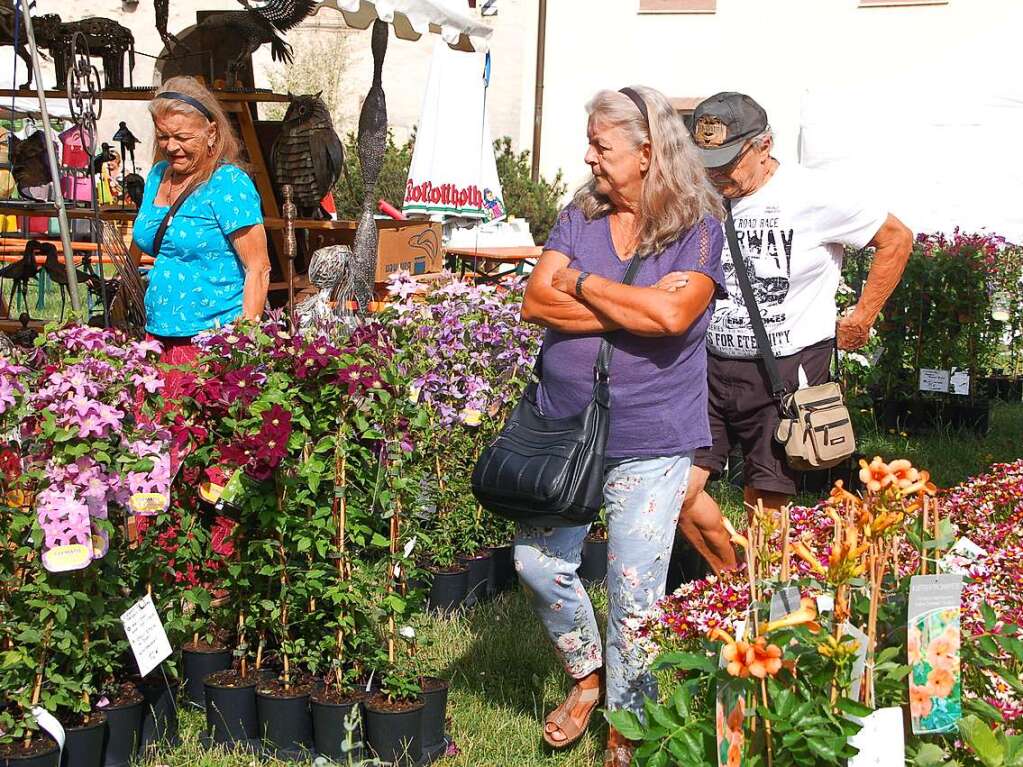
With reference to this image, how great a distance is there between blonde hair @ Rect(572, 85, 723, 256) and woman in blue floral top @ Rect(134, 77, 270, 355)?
149 cm

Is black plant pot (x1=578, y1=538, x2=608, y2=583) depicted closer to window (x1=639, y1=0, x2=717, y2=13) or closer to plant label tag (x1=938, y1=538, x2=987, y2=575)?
plant label tag (x1=938, y1=538, x2=987, y2=575)

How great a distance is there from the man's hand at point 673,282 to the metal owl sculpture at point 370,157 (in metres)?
3.29

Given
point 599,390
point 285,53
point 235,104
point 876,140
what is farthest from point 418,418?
point 876,140

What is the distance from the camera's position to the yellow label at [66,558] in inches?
104

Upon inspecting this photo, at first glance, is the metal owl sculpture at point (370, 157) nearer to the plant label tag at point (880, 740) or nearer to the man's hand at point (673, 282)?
the man's hand at point (673, 282)

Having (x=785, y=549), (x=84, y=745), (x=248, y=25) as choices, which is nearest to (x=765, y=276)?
(x=785, y=549)

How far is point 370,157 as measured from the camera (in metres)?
6.32

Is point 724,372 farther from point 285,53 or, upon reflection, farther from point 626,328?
point 285,53

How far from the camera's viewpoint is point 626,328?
8.92 feet

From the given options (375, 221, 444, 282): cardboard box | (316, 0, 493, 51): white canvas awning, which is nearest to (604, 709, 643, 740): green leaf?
(316, 0, 493, 51): white canvas awning

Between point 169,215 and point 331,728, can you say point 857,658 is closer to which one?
point 331,728

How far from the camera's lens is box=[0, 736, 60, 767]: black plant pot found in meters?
2.69

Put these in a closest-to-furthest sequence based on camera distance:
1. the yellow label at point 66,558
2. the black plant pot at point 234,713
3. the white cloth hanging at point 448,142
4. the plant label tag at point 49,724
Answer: the yellow label at point 66,558, the plant label tag at point 49,724, the black plant pot at point 234,713, the white cloth hanging at point 448,142

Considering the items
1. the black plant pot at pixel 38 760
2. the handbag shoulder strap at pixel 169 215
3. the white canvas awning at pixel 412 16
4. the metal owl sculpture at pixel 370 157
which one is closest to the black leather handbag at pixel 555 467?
the black plant pot at pixel 38 760
